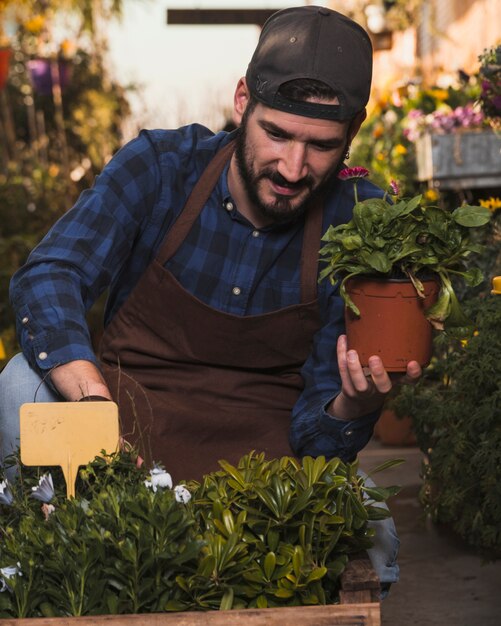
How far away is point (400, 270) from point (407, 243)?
77mm

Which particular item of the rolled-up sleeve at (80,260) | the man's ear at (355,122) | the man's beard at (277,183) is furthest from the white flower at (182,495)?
the man's ear at (355,122)

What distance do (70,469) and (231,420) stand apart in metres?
0.73

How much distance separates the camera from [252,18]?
40.7ft

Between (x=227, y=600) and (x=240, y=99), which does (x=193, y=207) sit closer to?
(x=240, y=99)

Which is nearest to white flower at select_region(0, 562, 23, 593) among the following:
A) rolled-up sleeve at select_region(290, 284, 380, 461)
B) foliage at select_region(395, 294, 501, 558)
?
rolled-up sleeve at select_region(290, 284, 380, 461)

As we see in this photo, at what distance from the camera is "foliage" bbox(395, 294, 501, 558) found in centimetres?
294

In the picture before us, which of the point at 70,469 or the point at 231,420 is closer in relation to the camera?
the point at 70,469

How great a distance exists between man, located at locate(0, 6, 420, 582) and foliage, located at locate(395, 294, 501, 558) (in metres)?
0.59

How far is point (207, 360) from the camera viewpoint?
2615mm

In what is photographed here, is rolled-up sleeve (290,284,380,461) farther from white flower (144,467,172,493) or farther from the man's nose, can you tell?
white flower (144,467,172,493)

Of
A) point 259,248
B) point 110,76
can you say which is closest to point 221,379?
point 259,248

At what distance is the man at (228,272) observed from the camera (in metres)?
2.31

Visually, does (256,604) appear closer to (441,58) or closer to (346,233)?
(346,233)

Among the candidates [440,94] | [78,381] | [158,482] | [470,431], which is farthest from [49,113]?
[158,482]
